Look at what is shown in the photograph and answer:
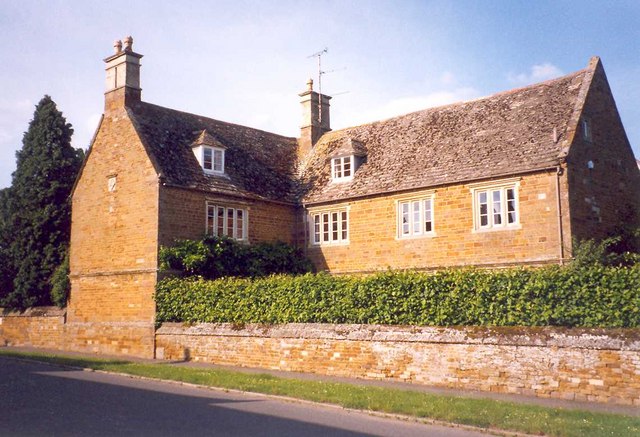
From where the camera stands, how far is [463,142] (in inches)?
1009

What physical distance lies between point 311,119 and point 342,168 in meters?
5.83

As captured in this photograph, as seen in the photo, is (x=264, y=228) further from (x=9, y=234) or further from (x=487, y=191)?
(x=9, y=234)

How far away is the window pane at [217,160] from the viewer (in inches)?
1093

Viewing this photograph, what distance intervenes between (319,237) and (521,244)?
932cm

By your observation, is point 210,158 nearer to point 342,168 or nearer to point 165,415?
point 342,168

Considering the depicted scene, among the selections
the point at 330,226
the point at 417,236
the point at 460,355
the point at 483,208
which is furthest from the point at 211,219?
the point at 460,355

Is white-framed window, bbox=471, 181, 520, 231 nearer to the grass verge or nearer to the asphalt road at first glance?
the grass verge

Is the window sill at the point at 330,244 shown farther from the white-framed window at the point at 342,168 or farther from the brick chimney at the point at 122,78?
the brick chimney at the point at 122,78

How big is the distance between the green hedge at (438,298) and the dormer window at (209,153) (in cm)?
657

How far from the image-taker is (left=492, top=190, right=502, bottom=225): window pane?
23000 mm

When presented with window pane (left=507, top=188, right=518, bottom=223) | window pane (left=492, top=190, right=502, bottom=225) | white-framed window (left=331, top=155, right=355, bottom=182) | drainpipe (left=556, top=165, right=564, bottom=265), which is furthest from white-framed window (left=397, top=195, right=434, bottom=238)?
drainpipe (left=556, top=165, right=564, bottom=265)

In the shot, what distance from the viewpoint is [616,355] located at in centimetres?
1336

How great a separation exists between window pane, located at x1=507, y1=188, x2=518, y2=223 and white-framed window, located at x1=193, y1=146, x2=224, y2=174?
12.1m

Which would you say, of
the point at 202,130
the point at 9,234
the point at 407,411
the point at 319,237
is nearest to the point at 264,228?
the point at 319,237
